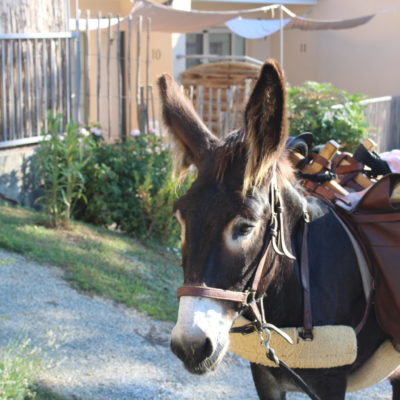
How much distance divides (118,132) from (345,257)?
21.6 ft

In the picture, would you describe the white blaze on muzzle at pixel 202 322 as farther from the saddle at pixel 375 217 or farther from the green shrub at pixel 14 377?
the green shrub at pixel 14 377

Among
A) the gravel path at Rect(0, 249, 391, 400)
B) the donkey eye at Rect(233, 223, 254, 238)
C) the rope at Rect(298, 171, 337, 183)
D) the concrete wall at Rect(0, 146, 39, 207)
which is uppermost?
the rope at Rect(298, 171, 337, 183)

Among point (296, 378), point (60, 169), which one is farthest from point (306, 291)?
point (60, 169)

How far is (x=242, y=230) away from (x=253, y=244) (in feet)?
0.27

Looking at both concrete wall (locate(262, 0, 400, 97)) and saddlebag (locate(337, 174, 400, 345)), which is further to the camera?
concrete wall (locate(262, 0, 400, 97))

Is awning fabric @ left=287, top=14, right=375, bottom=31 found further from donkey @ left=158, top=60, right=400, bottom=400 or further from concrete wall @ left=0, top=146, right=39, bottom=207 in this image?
donkey @ left=158, top=60, right=400, bottom=400

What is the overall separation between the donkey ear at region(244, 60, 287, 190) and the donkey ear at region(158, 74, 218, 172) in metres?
0.29

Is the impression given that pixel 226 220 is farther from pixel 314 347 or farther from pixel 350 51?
pixel 350 51

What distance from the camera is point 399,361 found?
2.97 meters

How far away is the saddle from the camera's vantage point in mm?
2754

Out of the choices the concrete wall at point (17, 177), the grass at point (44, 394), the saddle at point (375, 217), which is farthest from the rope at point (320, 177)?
the concrete wall at point (17, 177)

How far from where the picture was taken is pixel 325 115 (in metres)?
9.55

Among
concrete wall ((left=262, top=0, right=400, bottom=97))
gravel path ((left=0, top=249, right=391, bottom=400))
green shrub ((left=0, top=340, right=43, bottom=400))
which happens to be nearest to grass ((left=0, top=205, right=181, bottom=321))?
gravel path ((left=0, top=249, right=391, bottom=400))

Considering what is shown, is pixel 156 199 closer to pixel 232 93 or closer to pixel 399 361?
pixel 232 93
